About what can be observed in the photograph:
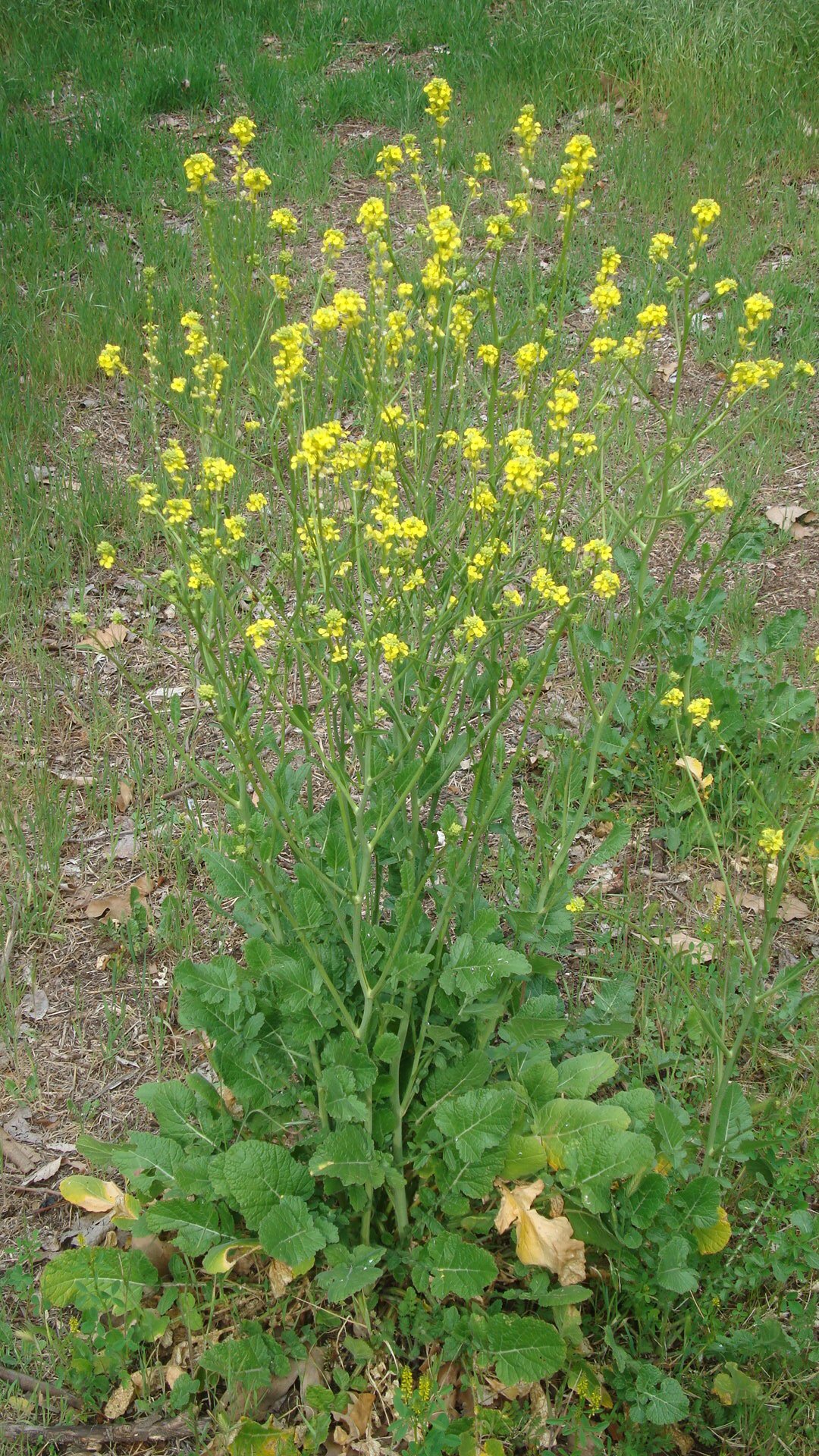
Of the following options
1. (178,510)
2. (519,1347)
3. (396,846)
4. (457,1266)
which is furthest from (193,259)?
(519,1347)

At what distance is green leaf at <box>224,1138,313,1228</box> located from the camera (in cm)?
198

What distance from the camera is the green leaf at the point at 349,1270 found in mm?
1947

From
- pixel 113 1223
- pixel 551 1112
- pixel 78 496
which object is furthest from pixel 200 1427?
pixel 78 496

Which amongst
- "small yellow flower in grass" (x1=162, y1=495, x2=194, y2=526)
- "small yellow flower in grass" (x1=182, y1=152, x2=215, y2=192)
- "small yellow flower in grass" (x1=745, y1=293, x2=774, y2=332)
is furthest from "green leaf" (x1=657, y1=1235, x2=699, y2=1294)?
"small yellow flower in grass" (x1=182, y1=152, x2=215, y2=192)

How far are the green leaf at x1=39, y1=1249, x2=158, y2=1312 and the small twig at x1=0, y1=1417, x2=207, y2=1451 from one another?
0.20 meters

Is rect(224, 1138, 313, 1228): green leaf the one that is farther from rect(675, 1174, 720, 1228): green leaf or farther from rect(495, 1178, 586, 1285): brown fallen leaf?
rect(675, 1174, 720, 1228): green leaf

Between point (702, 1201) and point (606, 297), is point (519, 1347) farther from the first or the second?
point (606, 297)

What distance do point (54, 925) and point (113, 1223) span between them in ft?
2.91

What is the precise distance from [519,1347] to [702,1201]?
44cm

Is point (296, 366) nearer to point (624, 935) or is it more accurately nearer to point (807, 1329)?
point (624, 935)

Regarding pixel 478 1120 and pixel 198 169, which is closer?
pixel 478 1120

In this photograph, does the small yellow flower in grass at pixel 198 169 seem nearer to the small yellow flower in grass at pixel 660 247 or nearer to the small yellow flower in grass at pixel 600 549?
the small yellow flower in grass at pixel 660 247

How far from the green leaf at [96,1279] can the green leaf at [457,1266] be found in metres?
0.57

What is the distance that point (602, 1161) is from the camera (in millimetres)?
1999
